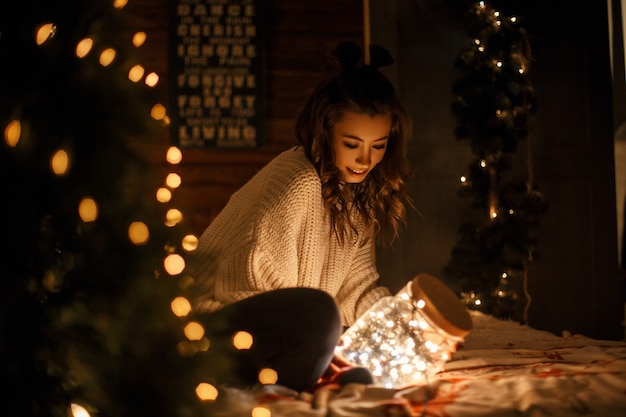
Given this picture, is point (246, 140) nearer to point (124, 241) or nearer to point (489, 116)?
point (489, 116)

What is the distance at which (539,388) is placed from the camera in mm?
1352

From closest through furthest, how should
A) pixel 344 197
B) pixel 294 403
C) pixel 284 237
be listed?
pixel 294 403
pixel 284 237
pixel 344 197

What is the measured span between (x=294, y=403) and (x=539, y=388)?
0.51 metres

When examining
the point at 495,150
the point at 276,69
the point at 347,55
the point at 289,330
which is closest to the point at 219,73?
the point at 276,69

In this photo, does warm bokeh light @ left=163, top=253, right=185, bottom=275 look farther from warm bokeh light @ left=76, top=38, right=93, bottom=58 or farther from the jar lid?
the jar lid

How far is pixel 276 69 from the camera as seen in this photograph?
10.7 ft

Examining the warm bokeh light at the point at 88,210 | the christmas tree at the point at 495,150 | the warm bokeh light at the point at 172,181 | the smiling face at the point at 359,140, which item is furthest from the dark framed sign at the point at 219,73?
the warm bokeh light at the point at 88,210

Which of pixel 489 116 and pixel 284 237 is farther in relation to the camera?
pixel 489 116

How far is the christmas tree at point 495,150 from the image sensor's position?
8.73ft

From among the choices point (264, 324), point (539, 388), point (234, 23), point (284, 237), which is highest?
point (234, 23)

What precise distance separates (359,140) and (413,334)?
501mm

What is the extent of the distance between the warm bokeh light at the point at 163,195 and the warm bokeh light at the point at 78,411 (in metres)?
0.26

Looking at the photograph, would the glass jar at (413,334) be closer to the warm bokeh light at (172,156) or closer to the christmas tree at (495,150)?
the warm bokeh light at (172,156)

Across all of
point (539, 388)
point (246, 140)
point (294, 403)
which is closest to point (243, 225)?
point (294, 403)
